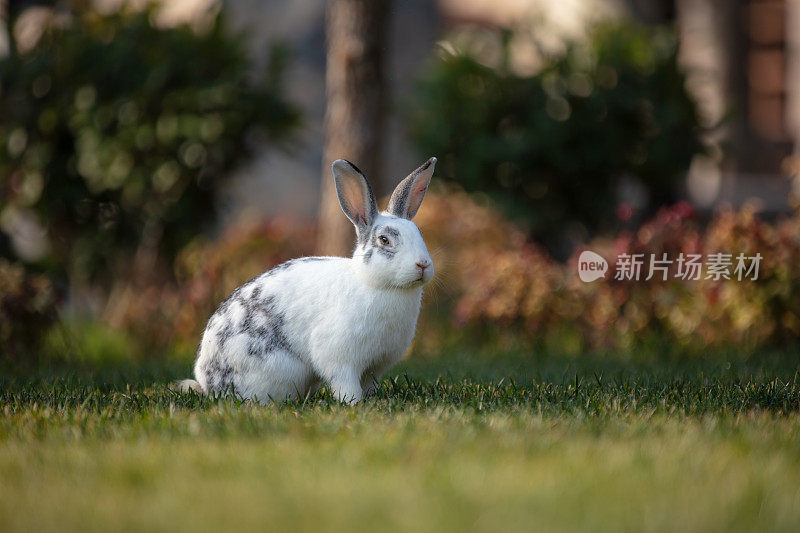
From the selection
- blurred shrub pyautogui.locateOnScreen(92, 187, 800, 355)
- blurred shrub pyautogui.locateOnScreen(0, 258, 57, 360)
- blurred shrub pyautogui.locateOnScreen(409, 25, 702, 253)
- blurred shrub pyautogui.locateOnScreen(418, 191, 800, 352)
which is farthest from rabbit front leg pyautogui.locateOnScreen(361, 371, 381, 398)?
blurred shrub pyautogui.locateOnScreen(409, 25, 702, 253)

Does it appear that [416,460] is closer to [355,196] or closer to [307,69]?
[355,196]

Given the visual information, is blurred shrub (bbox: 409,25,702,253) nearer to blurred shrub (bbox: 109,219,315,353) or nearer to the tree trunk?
the tree trunk

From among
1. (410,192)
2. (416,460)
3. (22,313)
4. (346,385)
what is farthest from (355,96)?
(416,460)

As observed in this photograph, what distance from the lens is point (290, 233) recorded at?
7.99m

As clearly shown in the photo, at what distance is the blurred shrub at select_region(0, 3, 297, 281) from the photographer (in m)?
7.84

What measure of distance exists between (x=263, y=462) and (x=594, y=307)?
4243mm

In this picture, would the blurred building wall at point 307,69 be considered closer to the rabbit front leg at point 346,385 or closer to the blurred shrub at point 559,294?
the blurred shrub at point 559,294

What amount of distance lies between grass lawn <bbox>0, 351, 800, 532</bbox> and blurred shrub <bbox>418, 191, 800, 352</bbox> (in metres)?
1.98

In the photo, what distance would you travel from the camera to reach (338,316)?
3.90m

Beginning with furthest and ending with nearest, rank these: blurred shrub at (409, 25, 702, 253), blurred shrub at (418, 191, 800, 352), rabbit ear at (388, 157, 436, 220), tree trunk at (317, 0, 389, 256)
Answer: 1. blurred shrub at (409, 25, 702, 253)
2. tree trunk at (317, 0, 389, 256)
3. blurred shrub at (418, 191, 800, 352)
4. rabbit ear at (388, 157, 436, 220)

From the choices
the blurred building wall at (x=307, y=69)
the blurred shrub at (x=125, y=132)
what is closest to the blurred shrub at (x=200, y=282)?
the blurred shrub at (x=125, y=132)

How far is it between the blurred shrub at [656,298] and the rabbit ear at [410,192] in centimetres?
238

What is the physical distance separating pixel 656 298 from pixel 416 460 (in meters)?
4.05

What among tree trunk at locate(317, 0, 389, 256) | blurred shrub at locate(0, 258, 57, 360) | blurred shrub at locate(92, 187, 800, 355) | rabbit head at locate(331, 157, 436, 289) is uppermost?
tree trunk at locate(317, 0, 389, 256)
